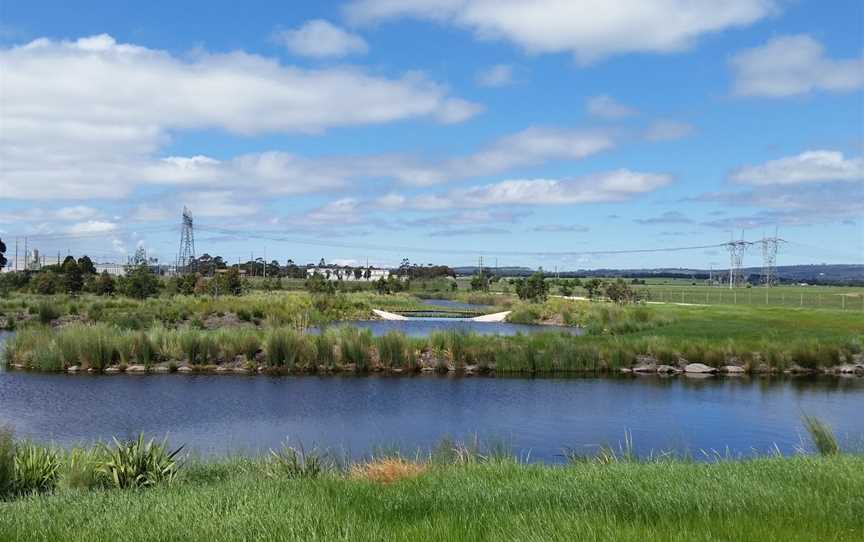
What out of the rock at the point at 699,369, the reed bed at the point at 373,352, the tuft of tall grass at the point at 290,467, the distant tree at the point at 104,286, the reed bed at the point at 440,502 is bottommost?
the rock at the point at 699,369

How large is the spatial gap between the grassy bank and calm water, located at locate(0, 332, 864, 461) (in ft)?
22.2

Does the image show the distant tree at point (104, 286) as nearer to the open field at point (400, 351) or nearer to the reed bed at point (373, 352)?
the open field at point (400, 351)

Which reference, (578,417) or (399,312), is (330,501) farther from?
(399,312)

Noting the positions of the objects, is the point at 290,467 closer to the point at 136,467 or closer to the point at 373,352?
→ the point at 136,467

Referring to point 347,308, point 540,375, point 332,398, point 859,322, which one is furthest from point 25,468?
point 347,308

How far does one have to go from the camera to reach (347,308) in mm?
59844

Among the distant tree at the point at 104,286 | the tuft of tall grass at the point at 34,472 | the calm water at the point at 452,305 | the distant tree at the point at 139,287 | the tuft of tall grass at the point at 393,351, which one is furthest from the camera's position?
the calm water at the point at 452,305

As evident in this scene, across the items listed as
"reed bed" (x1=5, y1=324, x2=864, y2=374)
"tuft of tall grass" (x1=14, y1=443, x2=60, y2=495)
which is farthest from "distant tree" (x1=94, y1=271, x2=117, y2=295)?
"tuft of tall grass" (x1=14, y1=443, x2=60, y2=495)

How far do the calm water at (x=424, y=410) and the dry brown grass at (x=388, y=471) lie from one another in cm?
451

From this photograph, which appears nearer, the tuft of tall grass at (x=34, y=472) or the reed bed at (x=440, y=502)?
the reed bed at (x=440, y=502)

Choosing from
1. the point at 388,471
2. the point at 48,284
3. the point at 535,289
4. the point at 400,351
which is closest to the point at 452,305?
the point at 535,289

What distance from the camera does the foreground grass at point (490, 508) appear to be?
582 centimetres

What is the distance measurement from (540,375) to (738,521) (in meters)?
23.6

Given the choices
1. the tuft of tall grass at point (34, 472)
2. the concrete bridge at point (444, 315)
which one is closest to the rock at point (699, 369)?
the tuft of tall grass at point (34, 472)
